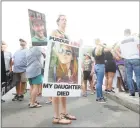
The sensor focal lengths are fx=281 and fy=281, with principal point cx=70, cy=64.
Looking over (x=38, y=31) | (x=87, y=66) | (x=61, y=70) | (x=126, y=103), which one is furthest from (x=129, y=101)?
(x=87, y=66)

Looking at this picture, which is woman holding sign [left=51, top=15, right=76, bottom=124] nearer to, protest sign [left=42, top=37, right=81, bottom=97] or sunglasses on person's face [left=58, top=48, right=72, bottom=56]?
protest sign [left=42, top=37, right=81, bottom=97]

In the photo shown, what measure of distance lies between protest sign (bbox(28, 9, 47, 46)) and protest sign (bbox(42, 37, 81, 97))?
0.25m

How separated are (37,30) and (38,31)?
2 cm

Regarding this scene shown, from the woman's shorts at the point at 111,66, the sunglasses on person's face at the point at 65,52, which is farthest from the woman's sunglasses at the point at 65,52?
the woman's shorts at the point at 111,66

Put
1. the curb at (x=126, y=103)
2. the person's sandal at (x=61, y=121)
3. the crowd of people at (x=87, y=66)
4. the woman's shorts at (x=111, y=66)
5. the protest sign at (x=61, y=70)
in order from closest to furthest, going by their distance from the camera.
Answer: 1. the protest sign at (x=61, y=70)
2. the person's sandal at (x=61, y=121)
3. the crowd of people at (x=87, y=66)
4. the curb at (x=126, y=103)
5. the woman's shorts at (x=111, y=66)

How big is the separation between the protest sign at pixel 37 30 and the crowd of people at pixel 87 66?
20cm

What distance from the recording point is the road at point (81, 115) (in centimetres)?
422

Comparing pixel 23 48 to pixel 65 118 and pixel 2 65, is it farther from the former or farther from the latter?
pixel 65 118

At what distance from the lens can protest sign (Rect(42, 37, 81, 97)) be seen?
4016 millimetres

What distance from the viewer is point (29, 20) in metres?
4.22

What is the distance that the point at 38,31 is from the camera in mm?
4273

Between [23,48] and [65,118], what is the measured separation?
310 cm

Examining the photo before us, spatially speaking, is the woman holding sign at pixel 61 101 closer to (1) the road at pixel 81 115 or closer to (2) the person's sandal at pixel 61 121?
(2) the person's sandal at pixel 61 121

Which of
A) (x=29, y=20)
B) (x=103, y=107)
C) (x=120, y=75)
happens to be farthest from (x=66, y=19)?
(x=120, y=75)
